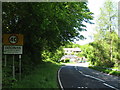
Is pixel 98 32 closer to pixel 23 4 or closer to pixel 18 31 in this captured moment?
pixel 18 31

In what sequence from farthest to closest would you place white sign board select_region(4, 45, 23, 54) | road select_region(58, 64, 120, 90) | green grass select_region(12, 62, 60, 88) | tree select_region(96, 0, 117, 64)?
tree select_region(96, 0, 117, 64) < road select_region(58, 64, 120, 90) < white sign board select_region(4, 45, 23, 54) < green grass select_region(12, 62, 60, 88)

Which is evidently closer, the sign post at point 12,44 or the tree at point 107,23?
the sign post at point 12,44

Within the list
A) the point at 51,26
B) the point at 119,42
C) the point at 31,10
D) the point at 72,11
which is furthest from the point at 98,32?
the point at 31,10

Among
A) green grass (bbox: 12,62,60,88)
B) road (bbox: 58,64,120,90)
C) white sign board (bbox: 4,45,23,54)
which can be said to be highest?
white sign board (bbox: 4,45,23,54)

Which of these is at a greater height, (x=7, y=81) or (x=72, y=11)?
(x=72, y=11)

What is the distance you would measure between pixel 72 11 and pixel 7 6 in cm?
469

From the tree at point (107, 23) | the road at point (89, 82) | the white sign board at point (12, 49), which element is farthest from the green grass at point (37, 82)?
the tree at point (107, 23)

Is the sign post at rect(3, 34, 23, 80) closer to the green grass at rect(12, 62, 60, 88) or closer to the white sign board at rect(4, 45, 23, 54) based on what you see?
the white sign board at rect(4, 45, 23, 54)

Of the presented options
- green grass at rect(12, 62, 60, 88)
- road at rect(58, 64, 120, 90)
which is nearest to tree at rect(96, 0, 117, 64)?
road at rect(58, 64, 120, 90)

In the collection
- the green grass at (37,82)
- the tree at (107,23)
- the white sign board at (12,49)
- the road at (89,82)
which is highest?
the tree at (107,23)

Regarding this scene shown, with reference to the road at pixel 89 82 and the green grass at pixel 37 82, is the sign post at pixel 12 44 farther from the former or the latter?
the road at pixel 89 82

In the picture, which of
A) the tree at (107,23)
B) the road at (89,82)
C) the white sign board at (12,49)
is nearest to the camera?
the white sign board at (12,49)

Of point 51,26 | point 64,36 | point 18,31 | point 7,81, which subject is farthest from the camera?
point 64,36

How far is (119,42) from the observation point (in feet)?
84.4
